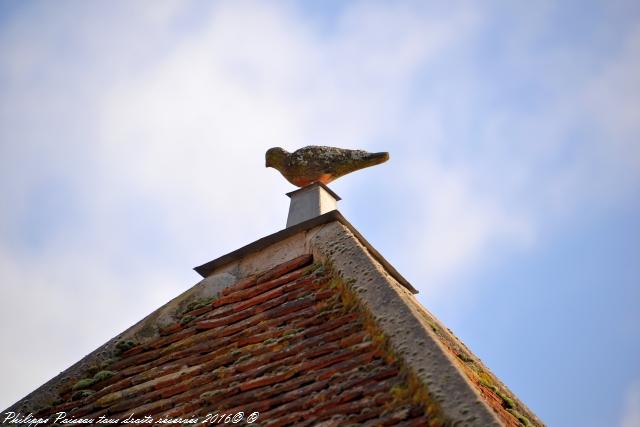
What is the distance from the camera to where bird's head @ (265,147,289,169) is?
654 cm

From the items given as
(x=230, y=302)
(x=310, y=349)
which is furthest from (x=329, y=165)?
(x=310, y=349)

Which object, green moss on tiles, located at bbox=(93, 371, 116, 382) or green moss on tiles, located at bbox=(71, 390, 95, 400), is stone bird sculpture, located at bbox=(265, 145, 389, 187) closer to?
green moss on tiles, located at bbox=(93, 371, 116, 382)

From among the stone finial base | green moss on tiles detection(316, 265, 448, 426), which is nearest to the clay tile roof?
green moss on tiles detection(316, 265, 448, 426)

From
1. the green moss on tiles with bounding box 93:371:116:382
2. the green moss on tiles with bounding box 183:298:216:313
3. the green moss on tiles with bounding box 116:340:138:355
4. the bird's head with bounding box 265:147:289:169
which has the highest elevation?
the bird's head with bounding box 265:147:289:169

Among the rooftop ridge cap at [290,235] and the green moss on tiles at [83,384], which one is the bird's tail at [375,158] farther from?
the green moss on tiles at [83,384]

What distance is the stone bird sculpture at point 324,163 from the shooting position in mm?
6402

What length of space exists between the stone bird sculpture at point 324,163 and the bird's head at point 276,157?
0.08 ft

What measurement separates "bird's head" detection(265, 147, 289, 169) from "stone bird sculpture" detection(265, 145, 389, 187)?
23 mm

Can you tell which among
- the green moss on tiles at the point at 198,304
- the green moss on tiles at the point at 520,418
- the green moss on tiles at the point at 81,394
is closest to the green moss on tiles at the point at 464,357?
the green moss on tiles at the point at 520,418

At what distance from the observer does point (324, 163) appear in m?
6.42

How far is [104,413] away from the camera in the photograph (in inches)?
182

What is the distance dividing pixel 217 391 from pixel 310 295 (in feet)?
2.82

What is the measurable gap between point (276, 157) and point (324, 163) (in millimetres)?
440

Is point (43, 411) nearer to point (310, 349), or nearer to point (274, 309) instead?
point (274, 309)
